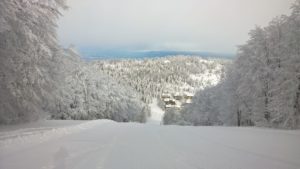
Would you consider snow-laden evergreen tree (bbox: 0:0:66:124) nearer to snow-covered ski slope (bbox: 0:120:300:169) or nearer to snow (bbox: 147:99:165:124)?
snow-covered ski slope (bbox: 0:120:300:169)

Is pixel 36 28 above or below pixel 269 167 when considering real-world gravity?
above

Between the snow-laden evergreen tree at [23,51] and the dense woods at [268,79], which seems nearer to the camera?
the snow-laden evergreen tree at [23,51]

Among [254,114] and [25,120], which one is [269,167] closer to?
[25,120]

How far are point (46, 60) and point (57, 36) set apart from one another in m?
2.07

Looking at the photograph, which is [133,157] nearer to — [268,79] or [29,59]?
[29,59]

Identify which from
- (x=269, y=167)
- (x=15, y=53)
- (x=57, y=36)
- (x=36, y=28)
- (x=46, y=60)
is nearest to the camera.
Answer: (x=269, y=167)

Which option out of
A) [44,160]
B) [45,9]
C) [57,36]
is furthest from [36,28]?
[44,160]

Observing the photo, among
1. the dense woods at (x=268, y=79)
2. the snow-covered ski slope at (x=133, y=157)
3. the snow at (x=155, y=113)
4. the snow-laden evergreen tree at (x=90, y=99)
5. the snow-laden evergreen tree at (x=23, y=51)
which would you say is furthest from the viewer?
the snow at (x=155, y=113)

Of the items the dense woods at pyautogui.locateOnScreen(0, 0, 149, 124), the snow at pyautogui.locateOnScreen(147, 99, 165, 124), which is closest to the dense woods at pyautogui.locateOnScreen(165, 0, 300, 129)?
the dense woods at pyautogui.locateOnScreen(0, 0, 149, 124)

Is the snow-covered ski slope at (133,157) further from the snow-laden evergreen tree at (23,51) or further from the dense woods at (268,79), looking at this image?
the dense woods at (268,79)

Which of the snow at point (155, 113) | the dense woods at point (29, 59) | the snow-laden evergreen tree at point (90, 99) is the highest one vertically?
the dense woods at point (29, 59)

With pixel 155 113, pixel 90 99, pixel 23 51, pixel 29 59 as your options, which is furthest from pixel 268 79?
pixel 155 113

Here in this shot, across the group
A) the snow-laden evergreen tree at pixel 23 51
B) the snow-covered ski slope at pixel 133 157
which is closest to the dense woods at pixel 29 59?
the snow-laden evergreen tree at pixel 23 51

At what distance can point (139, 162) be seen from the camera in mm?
7355
